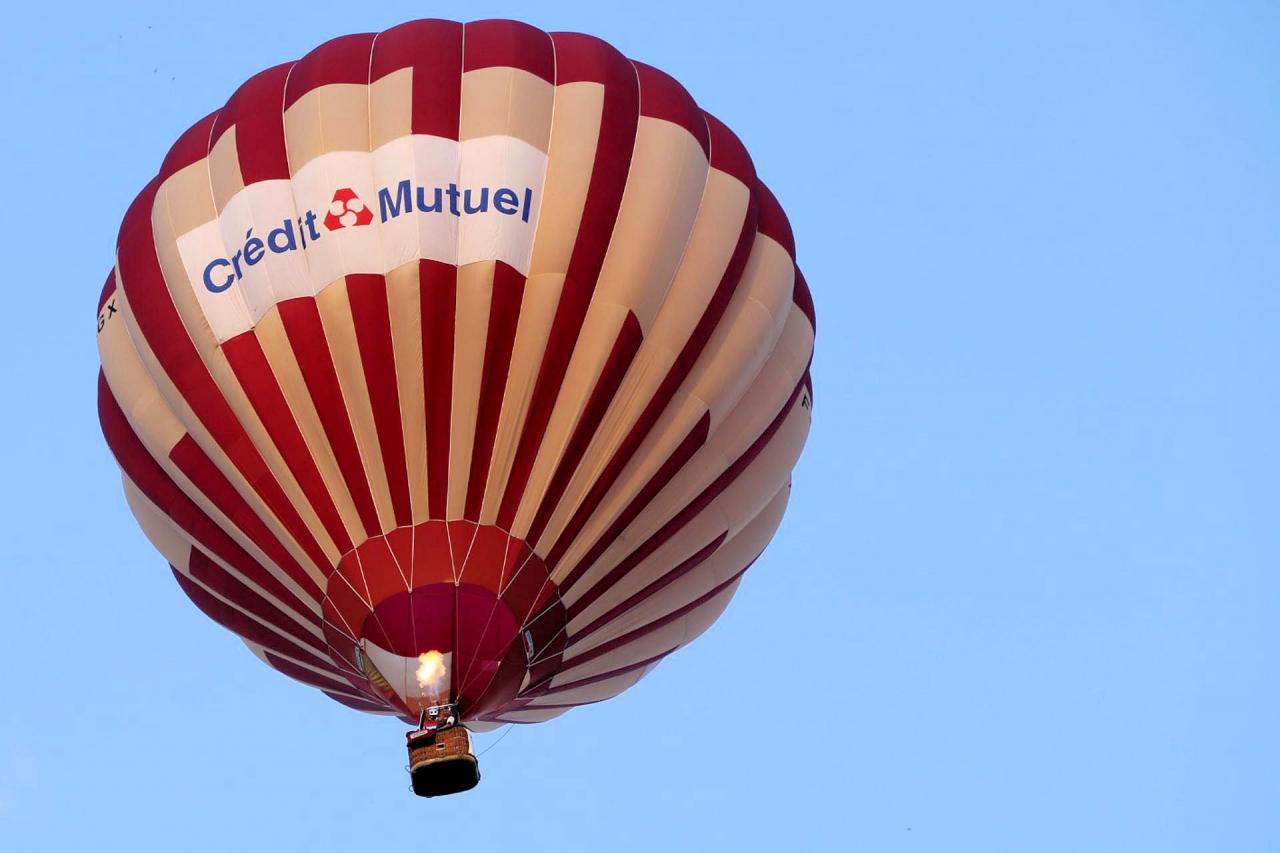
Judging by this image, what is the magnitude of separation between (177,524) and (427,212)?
9.81ft

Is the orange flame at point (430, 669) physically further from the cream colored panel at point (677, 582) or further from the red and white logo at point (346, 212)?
the red and white logo at point (346, 212)

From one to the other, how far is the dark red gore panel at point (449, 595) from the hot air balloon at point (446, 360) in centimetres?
2

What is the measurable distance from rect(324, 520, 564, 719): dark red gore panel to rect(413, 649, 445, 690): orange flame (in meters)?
0.05

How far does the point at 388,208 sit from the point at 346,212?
29 cm

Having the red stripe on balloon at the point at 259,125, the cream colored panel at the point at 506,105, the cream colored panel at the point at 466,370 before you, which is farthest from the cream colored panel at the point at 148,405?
the cream colored panel at the point at 506,105

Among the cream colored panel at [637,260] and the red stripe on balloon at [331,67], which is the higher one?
the red stripe on balloon at [331,67]

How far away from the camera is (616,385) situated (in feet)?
54.1

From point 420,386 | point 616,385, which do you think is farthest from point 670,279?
point 420,386

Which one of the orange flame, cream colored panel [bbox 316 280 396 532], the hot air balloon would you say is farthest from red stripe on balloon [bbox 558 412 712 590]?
cream colored panel [bbox 316 280 396 532]

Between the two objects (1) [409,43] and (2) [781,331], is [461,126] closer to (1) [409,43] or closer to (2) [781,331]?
(1) [409,43]

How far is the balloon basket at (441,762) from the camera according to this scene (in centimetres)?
1580

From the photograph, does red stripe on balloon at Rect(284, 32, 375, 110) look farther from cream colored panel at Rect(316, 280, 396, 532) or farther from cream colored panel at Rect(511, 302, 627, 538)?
cream colored panel at Rect(511, 302, 627, 538)

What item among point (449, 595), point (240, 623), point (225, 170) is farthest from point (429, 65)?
point (240, 623)

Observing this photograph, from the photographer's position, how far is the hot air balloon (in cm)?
1623
